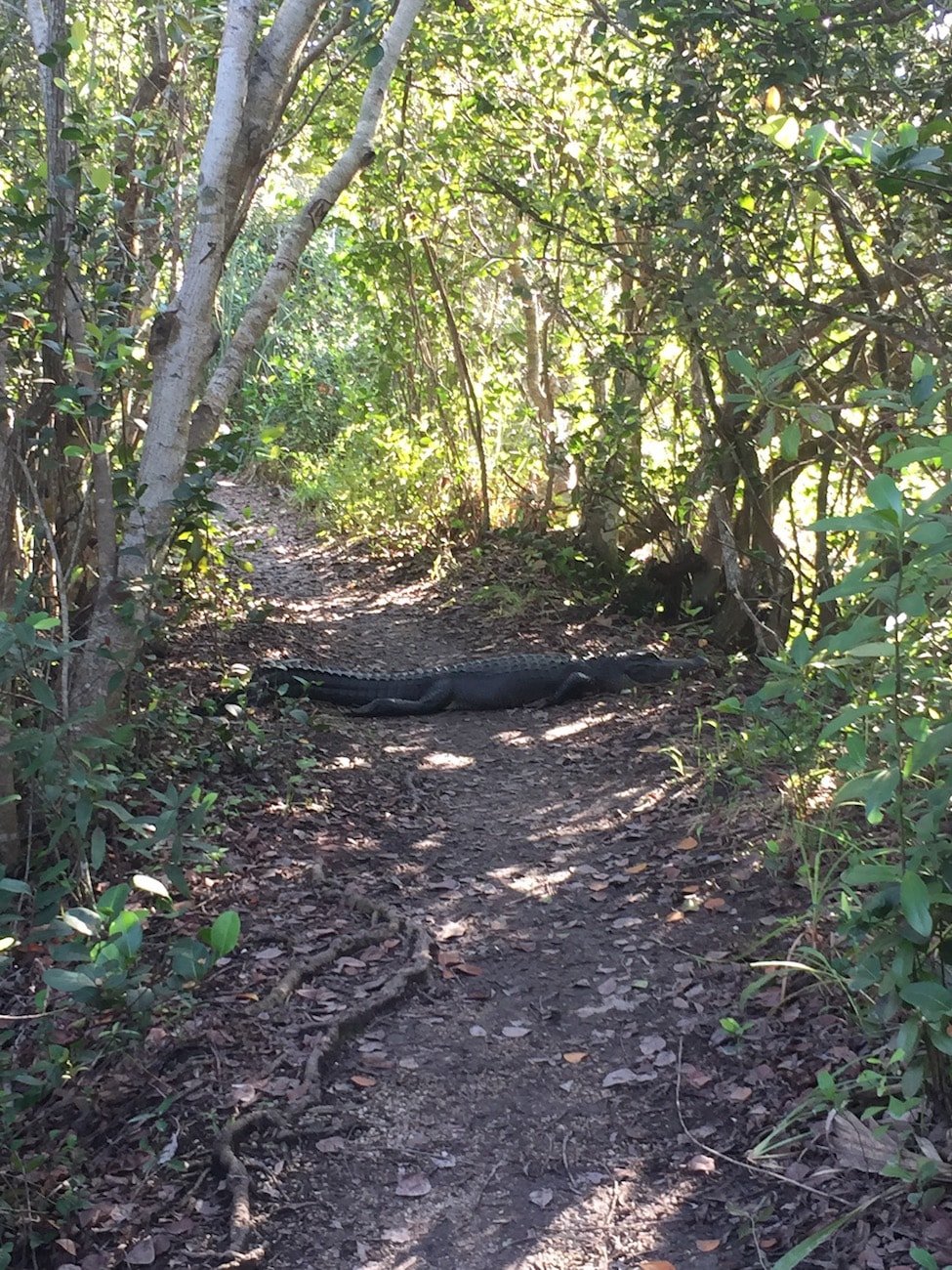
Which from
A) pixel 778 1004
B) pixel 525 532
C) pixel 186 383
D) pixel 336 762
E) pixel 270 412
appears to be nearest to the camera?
pixel 778 1004

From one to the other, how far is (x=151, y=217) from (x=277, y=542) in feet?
23.6

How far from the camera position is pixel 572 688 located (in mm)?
7211

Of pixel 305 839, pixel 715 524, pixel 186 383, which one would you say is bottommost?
pixel 305 839

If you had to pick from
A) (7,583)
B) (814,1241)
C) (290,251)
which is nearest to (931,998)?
(814,1241)

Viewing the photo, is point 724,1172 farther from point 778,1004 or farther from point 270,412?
point 270,412

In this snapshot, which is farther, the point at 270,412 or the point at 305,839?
the point at 270,412

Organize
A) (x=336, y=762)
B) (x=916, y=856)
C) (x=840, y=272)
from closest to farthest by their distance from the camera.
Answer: (x=916, y=856), (x=336, y=762), (x=840, y=272)

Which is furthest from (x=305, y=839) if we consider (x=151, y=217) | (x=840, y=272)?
(x=840, y=272)

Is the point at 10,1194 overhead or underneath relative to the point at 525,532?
underneath

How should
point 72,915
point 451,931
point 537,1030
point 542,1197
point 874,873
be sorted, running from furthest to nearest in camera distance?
1. point 451,931
2. point 537,1030
3. point 542,1197
4. point 72,915
5. point 874,873

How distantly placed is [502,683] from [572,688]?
462mm

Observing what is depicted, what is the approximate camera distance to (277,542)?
1212 centimetres

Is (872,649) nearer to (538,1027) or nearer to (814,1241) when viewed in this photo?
(814,1241)

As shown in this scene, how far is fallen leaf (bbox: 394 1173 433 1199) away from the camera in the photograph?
2951 millimetres
